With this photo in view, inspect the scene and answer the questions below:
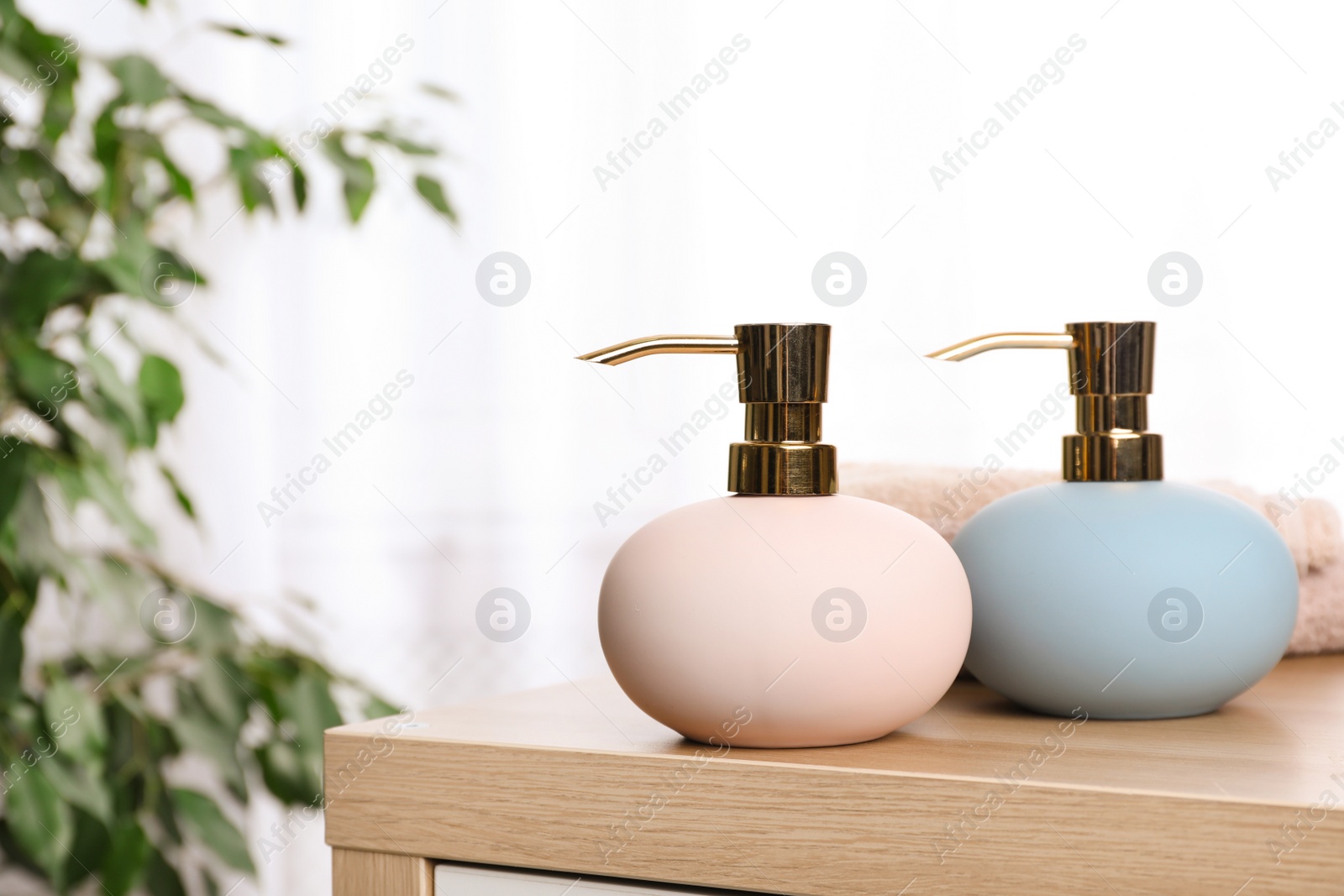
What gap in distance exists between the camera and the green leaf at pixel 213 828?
0.86 meters

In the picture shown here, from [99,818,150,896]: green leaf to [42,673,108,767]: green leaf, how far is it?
6 centimetres

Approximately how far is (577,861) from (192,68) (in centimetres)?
122

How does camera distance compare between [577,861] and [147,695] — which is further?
[147,695]

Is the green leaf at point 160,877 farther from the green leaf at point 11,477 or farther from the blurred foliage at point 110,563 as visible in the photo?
the green leaf at point 11,477

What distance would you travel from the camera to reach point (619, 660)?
0.39 meters

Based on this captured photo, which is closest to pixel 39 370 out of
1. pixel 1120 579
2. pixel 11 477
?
pixel 11 477

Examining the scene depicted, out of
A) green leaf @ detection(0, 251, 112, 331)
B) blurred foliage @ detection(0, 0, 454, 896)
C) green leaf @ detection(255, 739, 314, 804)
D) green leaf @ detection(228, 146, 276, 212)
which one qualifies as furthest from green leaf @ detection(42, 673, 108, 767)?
green leaf @ detection(228, 146, 276, 212)

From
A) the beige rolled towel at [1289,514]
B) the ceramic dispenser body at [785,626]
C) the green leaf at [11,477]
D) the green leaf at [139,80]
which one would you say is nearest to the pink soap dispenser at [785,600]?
the ceramic dispenser body at [785,626]

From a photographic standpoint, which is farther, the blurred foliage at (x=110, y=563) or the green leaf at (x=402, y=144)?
the green leaf at (x=402, y=144)

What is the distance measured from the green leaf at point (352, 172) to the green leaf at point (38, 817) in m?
0.50

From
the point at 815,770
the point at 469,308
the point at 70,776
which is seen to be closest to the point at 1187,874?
the point at 815,770

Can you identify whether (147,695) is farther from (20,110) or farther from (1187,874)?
(1187,874)

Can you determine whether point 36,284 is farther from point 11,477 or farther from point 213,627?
point 213,627

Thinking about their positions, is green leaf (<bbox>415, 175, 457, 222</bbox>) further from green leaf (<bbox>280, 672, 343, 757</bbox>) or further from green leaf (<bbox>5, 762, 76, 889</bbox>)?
green leaf (<bbox>5, 762, 76, 889</bbox>)
